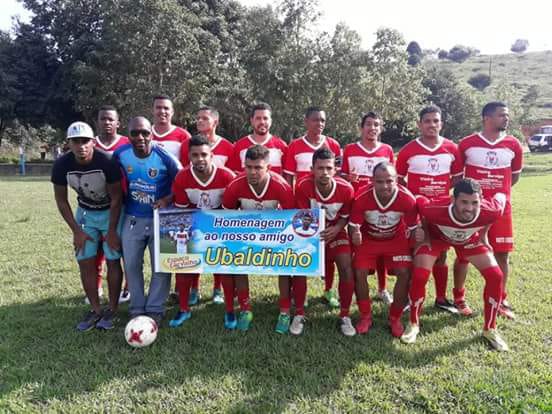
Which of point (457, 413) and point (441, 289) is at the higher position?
point (441, 289)

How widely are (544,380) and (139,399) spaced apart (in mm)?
3553

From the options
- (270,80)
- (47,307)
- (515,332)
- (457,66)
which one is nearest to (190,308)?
(47,307)

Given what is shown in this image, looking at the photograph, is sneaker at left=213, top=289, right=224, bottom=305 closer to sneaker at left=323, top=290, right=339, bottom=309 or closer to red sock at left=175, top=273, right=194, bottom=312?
red sock at left=175, top=273, right=194, bottom=312

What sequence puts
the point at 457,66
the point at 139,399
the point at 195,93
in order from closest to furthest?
the point at 139,399, the point at 195,93, the point at 457,66

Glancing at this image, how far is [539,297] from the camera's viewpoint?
224 inches

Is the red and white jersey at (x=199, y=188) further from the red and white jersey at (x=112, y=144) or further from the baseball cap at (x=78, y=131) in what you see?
the red and white jersey at (x=112, y=144)

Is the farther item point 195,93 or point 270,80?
point 270,80

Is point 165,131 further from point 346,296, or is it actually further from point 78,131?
point 346,296

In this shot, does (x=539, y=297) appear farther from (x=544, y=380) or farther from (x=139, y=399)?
(x=139, y=399)

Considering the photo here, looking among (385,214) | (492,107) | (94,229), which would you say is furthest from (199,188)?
(492,107)

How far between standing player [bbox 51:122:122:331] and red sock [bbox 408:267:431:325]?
344 cm

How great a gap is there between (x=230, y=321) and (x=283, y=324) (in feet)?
2.07

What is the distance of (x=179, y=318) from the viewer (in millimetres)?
5141

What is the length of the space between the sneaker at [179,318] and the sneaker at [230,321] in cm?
49
